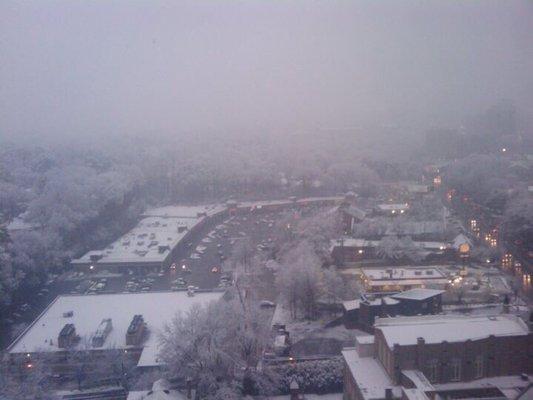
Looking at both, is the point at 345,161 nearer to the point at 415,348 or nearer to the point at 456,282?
the point at 456,282

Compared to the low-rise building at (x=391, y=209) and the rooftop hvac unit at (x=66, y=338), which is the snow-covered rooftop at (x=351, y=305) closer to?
the rooftop hvac unit at (x=66, y=338)


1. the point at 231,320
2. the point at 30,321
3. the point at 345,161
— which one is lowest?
the point at 30,321

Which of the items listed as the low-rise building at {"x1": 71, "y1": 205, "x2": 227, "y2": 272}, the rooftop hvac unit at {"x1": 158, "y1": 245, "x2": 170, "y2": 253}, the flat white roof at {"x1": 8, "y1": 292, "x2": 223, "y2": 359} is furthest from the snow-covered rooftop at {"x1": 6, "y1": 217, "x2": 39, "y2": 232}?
the flat white roof at {"x1": 8, "y1": 292, "x2": 223, "y2": 359}

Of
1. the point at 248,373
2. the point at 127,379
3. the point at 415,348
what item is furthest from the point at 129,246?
the point at 415,348

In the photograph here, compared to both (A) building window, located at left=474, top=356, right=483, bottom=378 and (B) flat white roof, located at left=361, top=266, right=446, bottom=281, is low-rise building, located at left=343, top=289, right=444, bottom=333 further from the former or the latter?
(A) building window, located at left=474, top=356, right=483, bottom=378

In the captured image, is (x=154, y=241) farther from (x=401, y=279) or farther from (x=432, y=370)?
(x=432, y=370)

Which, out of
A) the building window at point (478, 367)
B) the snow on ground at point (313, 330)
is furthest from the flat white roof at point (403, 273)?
the building window at point (478, 367)
